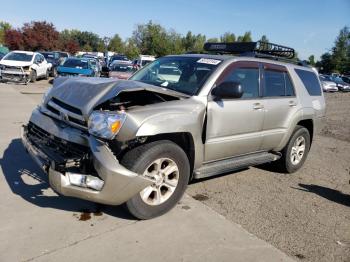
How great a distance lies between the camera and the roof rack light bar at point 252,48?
6070mm

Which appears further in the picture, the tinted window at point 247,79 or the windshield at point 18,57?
the windshield at point 18,57

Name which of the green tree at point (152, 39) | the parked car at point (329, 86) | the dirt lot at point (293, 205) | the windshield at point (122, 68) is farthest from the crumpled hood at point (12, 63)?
the green tree at point (152, 39)

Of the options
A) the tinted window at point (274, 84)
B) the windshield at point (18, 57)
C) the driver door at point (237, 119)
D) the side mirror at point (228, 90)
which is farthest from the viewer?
the windshield at point (18, 57)

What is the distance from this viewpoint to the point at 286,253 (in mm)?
3656

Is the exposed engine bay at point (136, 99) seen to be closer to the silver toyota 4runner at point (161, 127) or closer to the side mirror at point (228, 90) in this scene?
the silver toyota 4runner at point (161, 127)

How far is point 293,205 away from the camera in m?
4.91

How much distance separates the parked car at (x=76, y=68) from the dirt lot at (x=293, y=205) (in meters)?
13.3

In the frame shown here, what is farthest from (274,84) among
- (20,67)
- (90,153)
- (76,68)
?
(20,67)

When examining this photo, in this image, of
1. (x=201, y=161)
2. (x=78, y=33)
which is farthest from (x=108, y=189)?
(x=78, y=33)

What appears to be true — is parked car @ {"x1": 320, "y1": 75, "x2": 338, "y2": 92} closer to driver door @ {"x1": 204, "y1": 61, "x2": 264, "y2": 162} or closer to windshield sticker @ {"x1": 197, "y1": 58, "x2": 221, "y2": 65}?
driver door @ {"x1": 204, "y1": 61, "x2": 264, "y2": 162}

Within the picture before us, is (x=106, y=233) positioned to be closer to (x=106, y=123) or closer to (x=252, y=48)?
(x=106, y=123)

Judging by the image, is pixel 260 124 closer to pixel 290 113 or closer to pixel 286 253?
pixel 290 113

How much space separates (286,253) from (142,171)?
1607mm

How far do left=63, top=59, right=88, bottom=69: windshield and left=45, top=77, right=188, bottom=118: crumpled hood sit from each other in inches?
586
